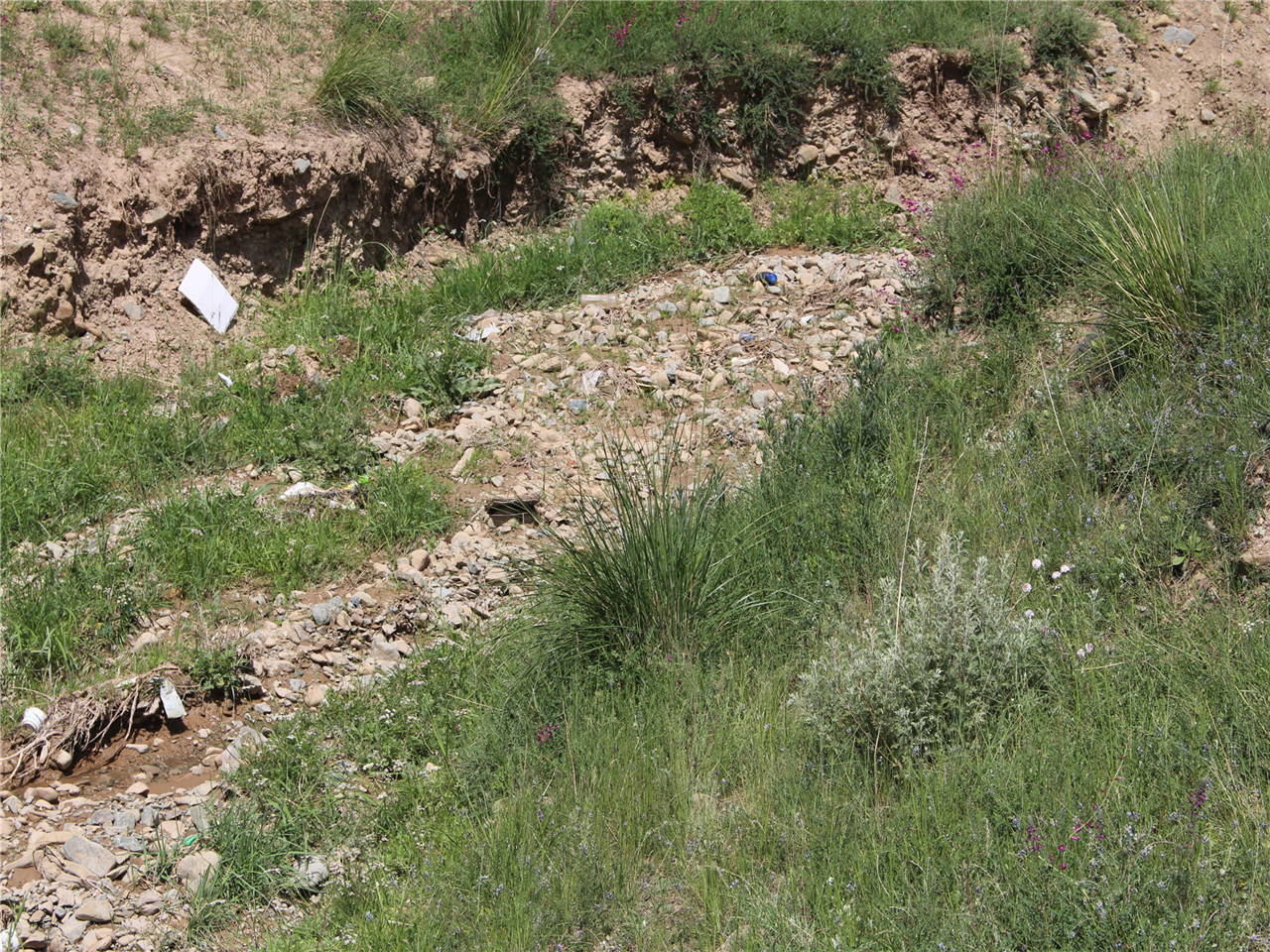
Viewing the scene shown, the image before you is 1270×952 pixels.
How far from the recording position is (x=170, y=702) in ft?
13.4

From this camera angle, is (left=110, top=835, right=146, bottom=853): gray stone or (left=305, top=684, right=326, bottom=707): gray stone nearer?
(left=110, top=835, right=146, bottom=853): gray stone

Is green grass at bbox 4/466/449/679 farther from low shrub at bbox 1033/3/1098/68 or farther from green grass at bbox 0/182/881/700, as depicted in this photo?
low shrub at bbox 1033/3/1098/68

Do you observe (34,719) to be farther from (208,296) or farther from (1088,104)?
(1088,104)

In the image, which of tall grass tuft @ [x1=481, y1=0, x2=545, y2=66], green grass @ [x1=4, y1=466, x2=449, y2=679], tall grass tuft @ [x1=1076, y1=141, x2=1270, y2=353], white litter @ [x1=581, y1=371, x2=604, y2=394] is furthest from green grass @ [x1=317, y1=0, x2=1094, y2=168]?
green grass @ [x1=4, y1=466, x2=449, y2=679]

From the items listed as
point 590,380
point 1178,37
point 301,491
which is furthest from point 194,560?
point 1178,37

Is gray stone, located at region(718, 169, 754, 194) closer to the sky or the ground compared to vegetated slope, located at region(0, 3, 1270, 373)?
closer to the ground

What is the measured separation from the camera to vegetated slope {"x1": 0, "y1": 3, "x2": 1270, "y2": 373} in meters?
6.41

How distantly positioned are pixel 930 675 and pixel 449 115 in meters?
5.68

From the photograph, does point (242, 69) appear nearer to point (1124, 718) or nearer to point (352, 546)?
point (352, 546)

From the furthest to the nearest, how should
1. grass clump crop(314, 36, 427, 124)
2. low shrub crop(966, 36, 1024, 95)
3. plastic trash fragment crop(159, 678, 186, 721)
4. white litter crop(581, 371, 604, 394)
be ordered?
low shrub crop(966, 36, 1024, 95)
grass clump crop(314, 36, 427, 124)
white litter crop(581, 371, 604, 394)
plastic trash fragment crop(159, 678, 186, 721)

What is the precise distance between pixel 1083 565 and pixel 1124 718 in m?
0.91

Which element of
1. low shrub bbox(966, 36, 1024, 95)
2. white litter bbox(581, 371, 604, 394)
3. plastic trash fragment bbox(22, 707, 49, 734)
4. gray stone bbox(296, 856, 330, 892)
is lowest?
gray stone bbox(296, 856, 330, 892)

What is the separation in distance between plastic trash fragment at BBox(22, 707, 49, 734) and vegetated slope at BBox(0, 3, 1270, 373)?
2758 millimetres

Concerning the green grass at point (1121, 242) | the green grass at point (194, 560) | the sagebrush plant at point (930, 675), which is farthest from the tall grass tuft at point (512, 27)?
the sagebrush plant at point (930, 675)
